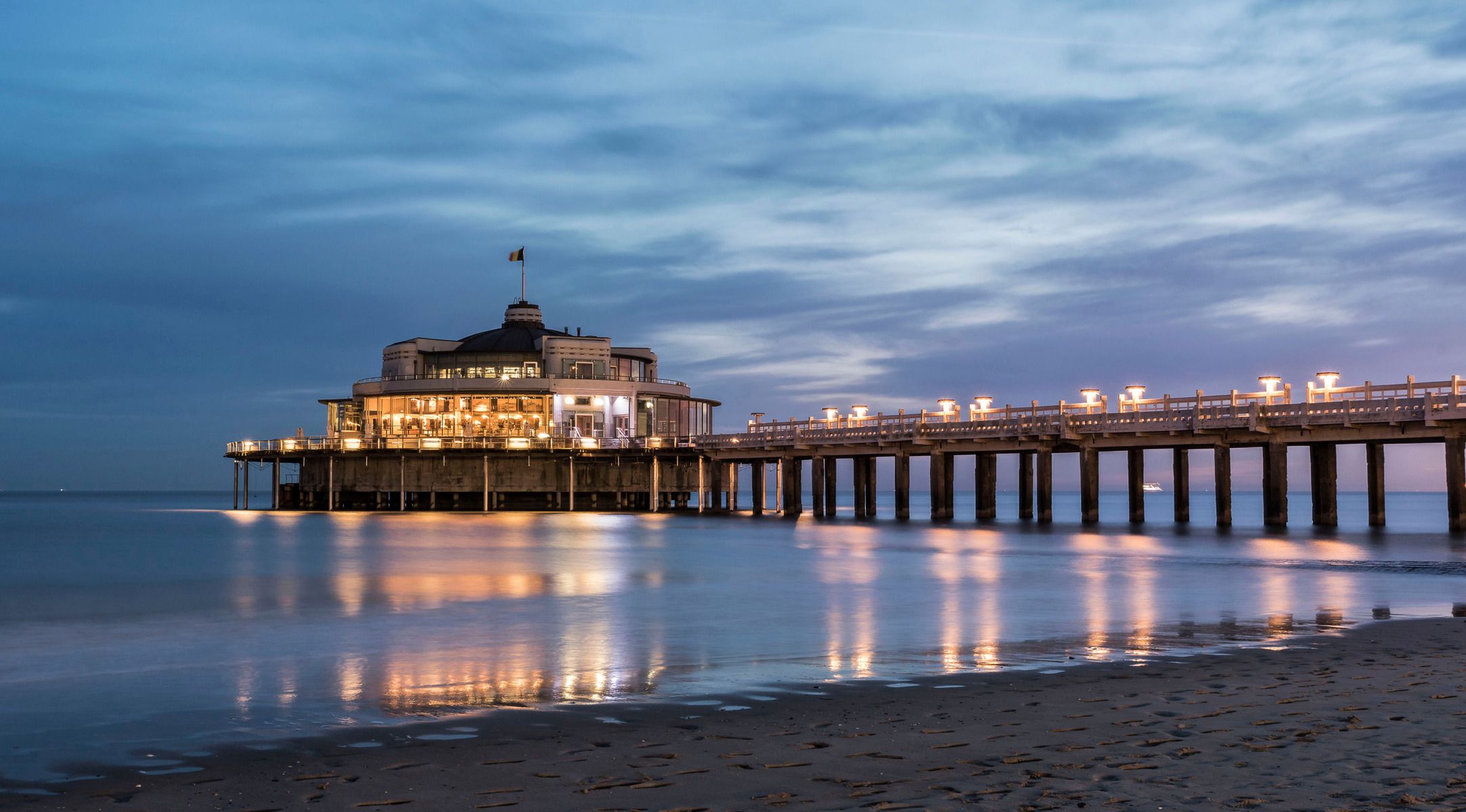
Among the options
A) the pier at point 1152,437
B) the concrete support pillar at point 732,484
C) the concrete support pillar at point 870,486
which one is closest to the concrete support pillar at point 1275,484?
the pier at point 1152,437

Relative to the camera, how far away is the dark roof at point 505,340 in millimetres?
90875

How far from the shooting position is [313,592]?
27.6 metres

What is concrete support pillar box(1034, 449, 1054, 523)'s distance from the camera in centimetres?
5597

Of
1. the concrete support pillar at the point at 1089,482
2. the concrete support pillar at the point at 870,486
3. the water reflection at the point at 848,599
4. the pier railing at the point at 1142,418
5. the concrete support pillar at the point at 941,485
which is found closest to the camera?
the water reflection at the point at 848,599

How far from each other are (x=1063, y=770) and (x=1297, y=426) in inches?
1630

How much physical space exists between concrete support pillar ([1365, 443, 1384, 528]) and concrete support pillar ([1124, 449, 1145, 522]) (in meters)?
8.95

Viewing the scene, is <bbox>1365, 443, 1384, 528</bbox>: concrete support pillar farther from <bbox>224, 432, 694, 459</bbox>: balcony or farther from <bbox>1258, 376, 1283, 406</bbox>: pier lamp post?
<bbox>224, 432, 694, 459</bbox>: balcony

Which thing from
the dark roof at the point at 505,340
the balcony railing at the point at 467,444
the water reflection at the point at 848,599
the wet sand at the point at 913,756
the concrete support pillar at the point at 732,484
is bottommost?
the water reflection at the point at 848,599

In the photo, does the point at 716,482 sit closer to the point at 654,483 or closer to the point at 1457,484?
the point at 654,483

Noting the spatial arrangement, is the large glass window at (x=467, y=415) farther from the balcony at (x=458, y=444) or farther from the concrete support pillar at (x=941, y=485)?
the concrete support pillar at (x=941, y=485)

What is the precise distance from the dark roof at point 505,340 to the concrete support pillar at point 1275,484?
→ 2047 inches

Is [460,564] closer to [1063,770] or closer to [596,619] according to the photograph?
[596,619]

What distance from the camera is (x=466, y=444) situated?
256ft

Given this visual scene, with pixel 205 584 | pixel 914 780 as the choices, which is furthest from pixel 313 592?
pixel 914 780
